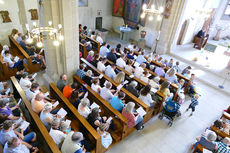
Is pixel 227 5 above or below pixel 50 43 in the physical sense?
above

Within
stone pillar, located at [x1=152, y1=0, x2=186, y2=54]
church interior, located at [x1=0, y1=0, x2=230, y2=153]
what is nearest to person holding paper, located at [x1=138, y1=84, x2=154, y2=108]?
church interior, located at [x1=0, y1=0, x2=230, y2=153]

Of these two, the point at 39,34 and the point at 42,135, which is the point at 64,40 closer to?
the point at 39,34

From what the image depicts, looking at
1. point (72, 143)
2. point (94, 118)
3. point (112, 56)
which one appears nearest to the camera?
point (72, 143)

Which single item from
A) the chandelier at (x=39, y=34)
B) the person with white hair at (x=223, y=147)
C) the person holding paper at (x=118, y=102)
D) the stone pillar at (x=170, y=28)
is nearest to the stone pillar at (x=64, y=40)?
the chandelier at (x=39, y=34)

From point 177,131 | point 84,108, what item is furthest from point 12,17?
point 177,131

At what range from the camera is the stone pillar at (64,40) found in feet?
15.7

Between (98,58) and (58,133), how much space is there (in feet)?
13.2

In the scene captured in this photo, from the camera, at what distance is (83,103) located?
3902mm

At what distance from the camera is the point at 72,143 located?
308cm

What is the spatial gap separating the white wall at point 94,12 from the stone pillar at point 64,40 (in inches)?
271

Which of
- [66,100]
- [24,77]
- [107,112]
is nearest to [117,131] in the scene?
[107,112]

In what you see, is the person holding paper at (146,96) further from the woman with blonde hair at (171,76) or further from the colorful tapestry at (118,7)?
the colorful tapestry at (118,7)

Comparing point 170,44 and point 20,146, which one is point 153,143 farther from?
point 170,44

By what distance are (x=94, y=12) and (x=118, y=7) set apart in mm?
1898
